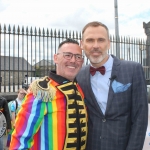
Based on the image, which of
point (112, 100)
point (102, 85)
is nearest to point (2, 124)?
point (102, 85)

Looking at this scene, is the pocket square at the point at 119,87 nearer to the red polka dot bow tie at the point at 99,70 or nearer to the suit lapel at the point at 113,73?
the suit lapel at the point at 113,73

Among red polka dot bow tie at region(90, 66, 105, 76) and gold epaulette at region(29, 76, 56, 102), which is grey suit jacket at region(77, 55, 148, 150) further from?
gold epaulette at region(29, 76, 56, 102)

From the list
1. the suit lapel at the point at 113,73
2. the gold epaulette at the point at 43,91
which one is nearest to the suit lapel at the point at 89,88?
the suit lapel at the point at 113,73

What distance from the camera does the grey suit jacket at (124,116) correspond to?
1.95 meters

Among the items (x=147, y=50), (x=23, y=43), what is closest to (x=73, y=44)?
(x=23, y=43)

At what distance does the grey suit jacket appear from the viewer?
1.95 meters

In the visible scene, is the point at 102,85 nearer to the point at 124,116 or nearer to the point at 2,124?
the point at 124,116

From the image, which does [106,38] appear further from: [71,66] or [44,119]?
[44,119]

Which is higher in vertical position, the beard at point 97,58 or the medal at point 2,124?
the beard at point 97,58

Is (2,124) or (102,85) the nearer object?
(102,85)

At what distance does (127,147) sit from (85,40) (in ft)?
3.30

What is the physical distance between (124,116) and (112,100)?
0.17 meters

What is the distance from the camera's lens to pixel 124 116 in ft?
6.61

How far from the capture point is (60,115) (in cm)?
189
